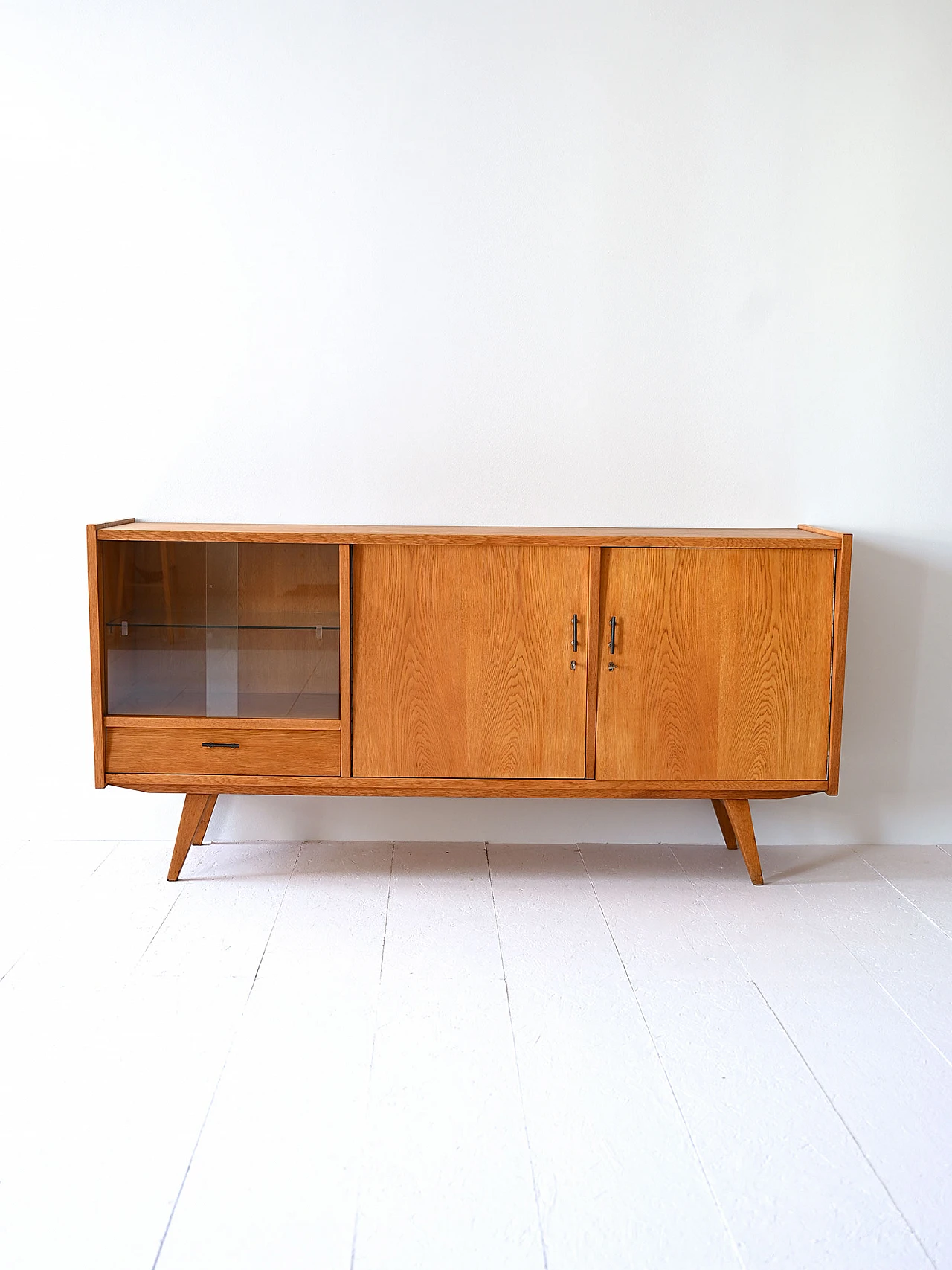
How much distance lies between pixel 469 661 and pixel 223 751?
58 cm

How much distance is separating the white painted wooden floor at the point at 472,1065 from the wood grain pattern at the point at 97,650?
30 centimetres

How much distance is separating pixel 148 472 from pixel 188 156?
0.73m

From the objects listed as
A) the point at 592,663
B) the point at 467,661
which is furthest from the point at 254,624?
the point at 592,663

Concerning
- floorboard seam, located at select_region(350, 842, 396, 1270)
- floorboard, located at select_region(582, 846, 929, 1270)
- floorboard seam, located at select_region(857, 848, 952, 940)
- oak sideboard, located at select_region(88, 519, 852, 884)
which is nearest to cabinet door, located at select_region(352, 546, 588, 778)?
oak sideboard, located at select_region(88, 519, 852, 884)

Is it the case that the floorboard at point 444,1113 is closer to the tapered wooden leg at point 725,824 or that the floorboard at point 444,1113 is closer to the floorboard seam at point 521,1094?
the floorboard seam at point 521,1094

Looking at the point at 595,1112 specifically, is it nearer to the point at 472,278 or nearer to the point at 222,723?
the point at 222,723

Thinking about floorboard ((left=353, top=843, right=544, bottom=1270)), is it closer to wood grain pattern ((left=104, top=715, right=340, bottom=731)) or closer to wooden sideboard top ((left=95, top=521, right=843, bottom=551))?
wood grain pattern ((left=104, top=715, right=340, bottom=731))

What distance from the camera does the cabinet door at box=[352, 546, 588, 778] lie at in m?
2.32

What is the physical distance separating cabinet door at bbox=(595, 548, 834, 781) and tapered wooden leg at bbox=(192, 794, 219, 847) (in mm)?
904

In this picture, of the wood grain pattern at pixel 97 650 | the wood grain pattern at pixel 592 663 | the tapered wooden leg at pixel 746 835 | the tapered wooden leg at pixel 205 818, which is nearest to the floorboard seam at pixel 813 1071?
the tapered wooden leg at pixel 746 835

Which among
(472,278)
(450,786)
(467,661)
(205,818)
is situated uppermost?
(472,278)

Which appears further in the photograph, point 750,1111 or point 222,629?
point 222,629

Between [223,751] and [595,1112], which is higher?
[223,751]

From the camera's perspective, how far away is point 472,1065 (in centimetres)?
170
